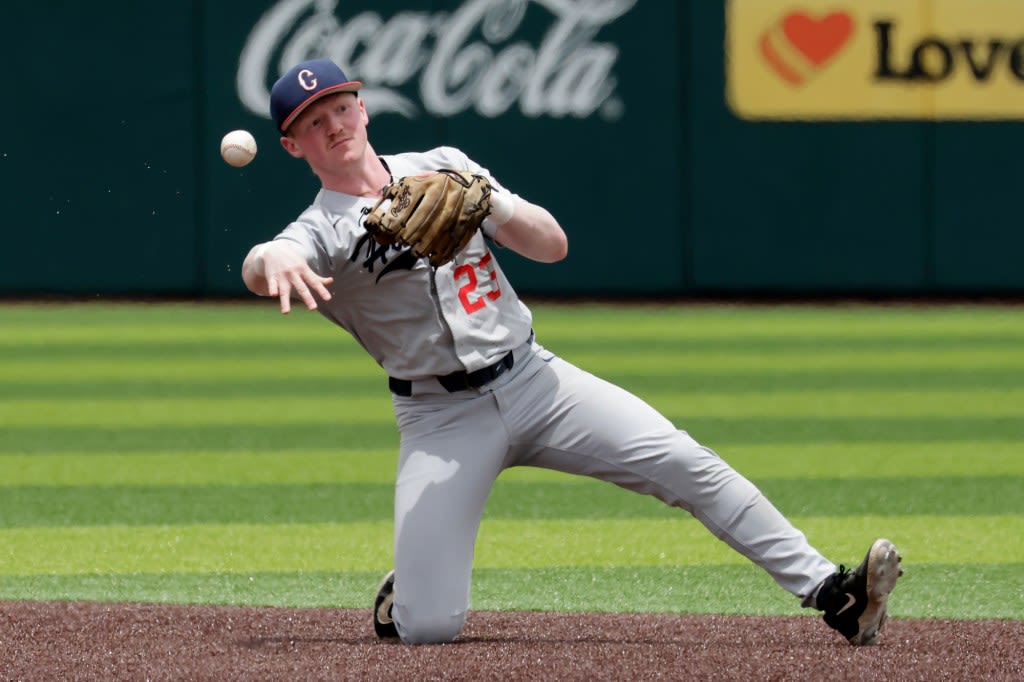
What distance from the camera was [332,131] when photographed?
513 centimetres

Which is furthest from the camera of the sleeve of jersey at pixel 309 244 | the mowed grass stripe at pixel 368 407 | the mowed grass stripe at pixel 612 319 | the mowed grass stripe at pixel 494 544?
the mowed grass stripe at pixel 612 319

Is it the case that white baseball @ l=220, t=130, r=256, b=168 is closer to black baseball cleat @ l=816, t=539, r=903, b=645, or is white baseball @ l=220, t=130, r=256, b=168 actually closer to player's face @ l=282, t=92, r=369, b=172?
player's face @ l=282, t=92, r=369, b=172

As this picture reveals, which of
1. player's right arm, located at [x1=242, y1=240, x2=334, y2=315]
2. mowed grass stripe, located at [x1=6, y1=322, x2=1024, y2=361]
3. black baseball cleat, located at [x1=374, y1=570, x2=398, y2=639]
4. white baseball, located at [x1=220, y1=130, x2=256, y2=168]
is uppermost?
white baseball, located at [x1=220, y1=130, x2=256, y2=168]

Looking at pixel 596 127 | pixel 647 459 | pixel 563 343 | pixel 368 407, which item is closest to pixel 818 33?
pixel 596 127

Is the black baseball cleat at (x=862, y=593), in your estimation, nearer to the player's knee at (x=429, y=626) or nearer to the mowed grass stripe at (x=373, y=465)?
the player's knee at (x=429, y=626)

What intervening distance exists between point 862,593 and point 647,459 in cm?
70

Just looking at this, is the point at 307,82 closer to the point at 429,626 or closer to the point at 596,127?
the point at 429,626

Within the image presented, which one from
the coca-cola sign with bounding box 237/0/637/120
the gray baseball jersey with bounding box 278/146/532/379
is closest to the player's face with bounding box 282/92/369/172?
the gray baseball jersey with bounding box 278/146/532/379

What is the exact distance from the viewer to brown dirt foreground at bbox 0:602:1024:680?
4727 mm

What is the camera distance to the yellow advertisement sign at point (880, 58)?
17.7m

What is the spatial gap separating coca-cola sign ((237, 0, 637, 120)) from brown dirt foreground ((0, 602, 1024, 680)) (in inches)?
498

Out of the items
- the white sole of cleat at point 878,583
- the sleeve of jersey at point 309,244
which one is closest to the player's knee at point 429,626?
the sleeve of jersey at point 309,244

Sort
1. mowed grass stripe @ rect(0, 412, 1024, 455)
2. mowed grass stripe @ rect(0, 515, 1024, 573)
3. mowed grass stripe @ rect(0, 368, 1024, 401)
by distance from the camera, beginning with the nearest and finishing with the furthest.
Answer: mowed grass stripe @ rect(0, 515, 1024, 573)
mowed grass stripe @ rect(0, 412, 1024, 455)
mowed grass stripe @ rect(0, 368, 1024, 401)

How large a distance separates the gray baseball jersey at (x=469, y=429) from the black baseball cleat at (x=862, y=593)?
0.18 ft
